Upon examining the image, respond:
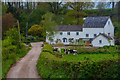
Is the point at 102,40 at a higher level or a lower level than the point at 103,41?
higher

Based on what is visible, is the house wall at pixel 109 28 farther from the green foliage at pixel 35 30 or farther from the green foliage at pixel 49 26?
the green foliage at pixel 35 30

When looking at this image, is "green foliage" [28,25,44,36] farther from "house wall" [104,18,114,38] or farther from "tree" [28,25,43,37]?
"house wall" [104,18,114,38]

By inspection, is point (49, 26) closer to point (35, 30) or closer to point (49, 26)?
point (49, 26)

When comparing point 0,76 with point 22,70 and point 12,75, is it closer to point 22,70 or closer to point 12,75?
point 12,75

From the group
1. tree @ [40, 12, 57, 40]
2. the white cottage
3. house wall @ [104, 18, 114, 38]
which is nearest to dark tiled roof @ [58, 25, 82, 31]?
the white cottage

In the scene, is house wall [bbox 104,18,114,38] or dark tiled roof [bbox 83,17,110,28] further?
house wall [bbox 104,18,114,38]

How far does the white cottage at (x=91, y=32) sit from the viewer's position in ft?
98.4

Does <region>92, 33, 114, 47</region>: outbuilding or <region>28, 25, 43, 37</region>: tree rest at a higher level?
<region>28, 25, 43, 37</region>: tree

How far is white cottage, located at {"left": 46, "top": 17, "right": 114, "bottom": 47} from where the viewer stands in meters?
30.0

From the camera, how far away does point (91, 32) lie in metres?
32.8

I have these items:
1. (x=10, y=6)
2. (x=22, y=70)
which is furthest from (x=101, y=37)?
(x=22, y=70)

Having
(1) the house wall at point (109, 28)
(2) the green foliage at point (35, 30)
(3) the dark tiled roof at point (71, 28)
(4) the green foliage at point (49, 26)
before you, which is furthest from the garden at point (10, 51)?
(2) the green foliage at point (35, 30)

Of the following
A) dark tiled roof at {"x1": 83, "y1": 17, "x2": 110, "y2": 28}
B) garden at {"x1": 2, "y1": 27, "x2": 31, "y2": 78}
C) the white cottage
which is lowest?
garden at {"x1": 2, "y1": 27, "x2": 31, "y2": 78}

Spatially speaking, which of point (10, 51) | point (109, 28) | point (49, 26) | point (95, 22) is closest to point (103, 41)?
point (109, 28)
